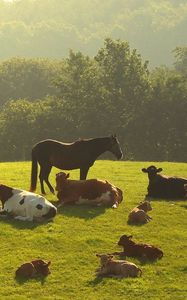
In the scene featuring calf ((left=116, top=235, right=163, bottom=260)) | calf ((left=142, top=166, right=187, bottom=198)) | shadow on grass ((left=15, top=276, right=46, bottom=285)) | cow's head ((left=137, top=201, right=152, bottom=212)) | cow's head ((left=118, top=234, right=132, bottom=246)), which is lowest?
shadow on grass ((left=15, top=276, right=46, bottom=285))

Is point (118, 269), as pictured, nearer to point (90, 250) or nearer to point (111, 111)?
point (90, 250)

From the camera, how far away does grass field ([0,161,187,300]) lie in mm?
11242

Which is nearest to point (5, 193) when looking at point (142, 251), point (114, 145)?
point (142, 251)

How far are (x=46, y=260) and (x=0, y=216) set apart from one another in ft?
12.3

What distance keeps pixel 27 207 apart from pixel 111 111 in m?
47.1

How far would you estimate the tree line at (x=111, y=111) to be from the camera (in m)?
60.3

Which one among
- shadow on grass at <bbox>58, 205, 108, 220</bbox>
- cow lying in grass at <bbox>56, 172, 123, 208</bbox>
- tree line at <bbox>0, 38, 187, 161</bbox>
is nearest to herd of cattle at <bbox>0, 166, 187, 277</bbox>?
cow lying in grass at <bbox>56, 172, 123, 208</bbox>

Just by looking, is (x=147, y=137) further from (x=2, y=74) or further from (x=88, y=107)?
(x=2, y=74)

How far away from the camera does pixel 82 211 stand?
17.0 meters

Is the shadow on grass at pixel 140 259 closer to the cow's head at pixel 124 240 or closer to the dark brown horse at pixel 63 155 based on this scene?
the cow's head at pixel 124 240

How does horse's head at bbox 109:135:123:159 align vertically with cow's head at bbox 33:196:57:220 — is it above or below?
above

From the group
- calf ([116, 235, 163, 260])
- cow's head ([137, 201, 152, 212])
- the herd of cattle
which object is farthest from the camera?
cow's head ([137, 201, 152, 212])

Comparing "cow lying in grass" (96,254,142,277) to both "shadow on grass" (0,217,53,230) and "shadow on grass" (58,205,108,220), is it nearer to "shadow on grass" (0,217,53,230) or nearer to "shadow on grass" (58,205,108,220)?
"shadow on grass" (0,217,53,230)

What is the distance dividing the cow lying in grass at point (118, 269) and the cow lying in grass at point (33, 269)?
1228mm
